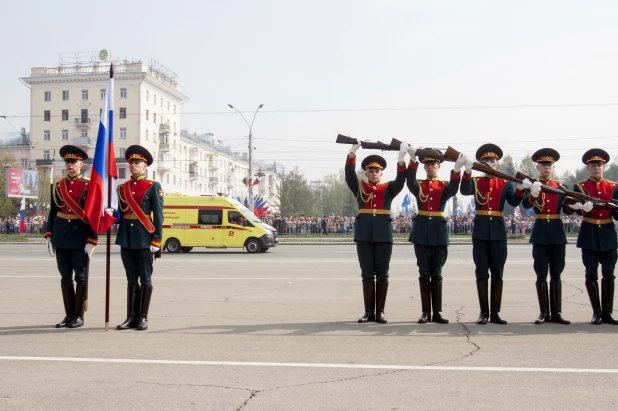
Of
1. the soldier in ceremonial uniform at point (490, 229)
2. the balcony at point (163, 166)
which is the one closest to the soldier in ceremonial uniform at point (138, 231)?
the soldier in ceremonial uniform at point (490, 229)

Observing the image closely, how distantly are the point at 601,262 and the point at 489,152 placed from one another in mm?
1942

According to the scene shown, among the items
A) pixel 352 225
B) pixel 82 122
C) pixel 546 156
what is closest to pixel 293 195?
pixel 352 225

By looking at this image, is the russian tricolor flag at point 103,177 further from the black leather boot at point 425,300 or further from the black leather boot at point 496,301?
the black leather boot at point 496,301

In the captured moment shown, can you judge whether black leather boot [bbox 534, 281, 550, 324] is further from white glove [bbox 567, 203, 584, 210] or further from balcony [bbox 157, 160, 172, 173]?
balcony [bbox 157, 160, 172, 173]

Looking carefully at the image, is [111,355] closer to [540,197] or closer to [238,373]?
[238,373]

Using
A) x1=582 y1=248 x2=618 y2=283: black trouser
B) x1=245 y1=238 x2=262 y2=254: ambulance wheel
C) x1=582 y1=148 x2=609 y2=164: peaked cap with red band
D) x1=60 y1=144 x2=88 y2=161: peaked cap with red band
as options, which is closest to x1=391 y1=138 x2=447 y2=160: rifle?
x1=582 y1=148 x2=609 y2=164: peaked cap with red band

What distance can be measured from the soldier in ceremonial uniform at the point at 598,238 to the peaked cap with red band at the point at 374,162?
2361 mm

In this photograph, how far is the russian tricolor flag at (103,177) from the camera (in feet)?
26.7

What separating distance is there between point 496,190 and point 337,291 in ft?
15.3

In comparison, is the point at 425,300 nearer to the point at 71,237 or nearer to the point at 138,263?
the point at 138,263

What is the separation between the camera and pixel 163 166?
9312 centimetres

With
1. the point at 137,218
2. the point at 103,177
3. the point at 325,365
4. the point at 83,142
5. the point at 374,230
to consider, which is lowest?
the point at 325,365

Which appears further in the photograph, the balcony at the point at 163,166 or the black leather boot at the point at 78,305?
→ the balcony at the point at 163,166

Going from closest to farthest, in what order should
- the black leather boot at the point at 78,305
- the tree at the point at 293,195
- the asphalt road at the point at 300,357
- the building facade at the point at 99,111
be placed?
1. the asphalt road at the point at 300,357
2. the black leather boot at the point at 78,305
3. the tree at the point at 293,195
4. the building facade at the point at 99,111
